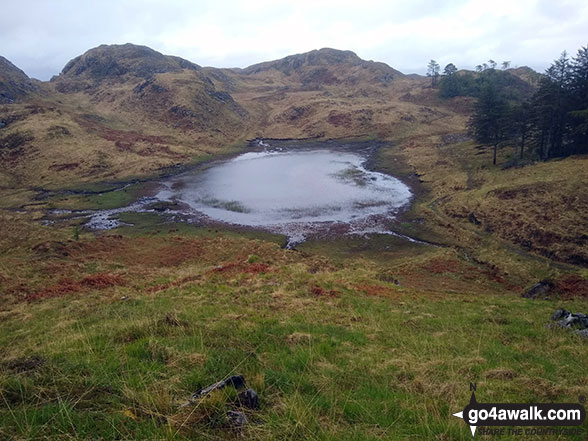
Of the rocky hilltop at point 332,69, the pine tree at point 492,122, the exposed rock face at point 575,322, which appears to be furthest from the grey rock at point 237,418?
the rocky hilltop at point 332,69

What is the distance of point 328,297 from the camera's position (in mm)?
15828

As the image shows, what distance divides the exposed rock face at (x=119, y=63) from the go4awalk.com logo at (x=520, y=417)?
467ft

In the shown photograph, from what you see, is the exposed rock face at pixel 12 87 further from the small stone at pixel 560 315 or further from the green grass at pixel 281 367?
the small stone at pixel 560 315

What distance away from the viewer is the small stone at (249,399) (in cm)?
473

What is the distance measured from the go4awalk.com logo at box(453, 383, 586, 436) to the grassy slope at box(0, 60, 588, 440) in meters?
0.34

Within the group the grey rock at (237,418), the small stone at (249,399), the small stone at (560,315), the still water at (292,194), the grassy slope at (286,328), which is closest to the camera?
the grey rock at (237,418)

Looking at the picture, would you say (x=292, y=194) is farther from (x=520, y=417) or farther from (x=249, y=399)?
(x=520, y=417)

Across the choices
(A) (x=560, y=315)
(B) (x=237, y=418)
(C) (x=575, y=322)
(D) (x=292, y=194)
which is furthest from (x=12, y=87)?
(C) (x=575, y=322)

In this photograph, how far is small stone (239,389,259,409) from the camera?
473cm

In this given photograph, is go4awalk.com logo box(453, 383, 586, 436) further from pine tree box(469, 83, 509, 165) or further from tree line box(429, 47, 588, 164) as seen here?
pine tree box(469, 83, 509, 165)

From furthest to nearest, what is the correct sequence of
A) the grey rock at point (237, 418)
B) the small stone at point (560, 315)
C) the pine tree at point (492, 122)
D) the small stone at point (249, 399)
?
1. the pine tree at point (492, 122)
2. the small stone at point (560, 315)
3. the small stone at point (249, 399)
4. the grey rock at point (237, 418)

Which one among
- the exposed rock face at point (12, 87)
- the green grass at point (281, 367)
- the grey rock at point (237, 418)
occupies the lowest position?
the green grass at point (281, 367)

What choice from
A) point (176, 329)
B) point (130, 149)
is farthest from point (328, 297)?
point (130, 149)

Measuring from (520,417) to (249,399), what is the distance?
358 cm
